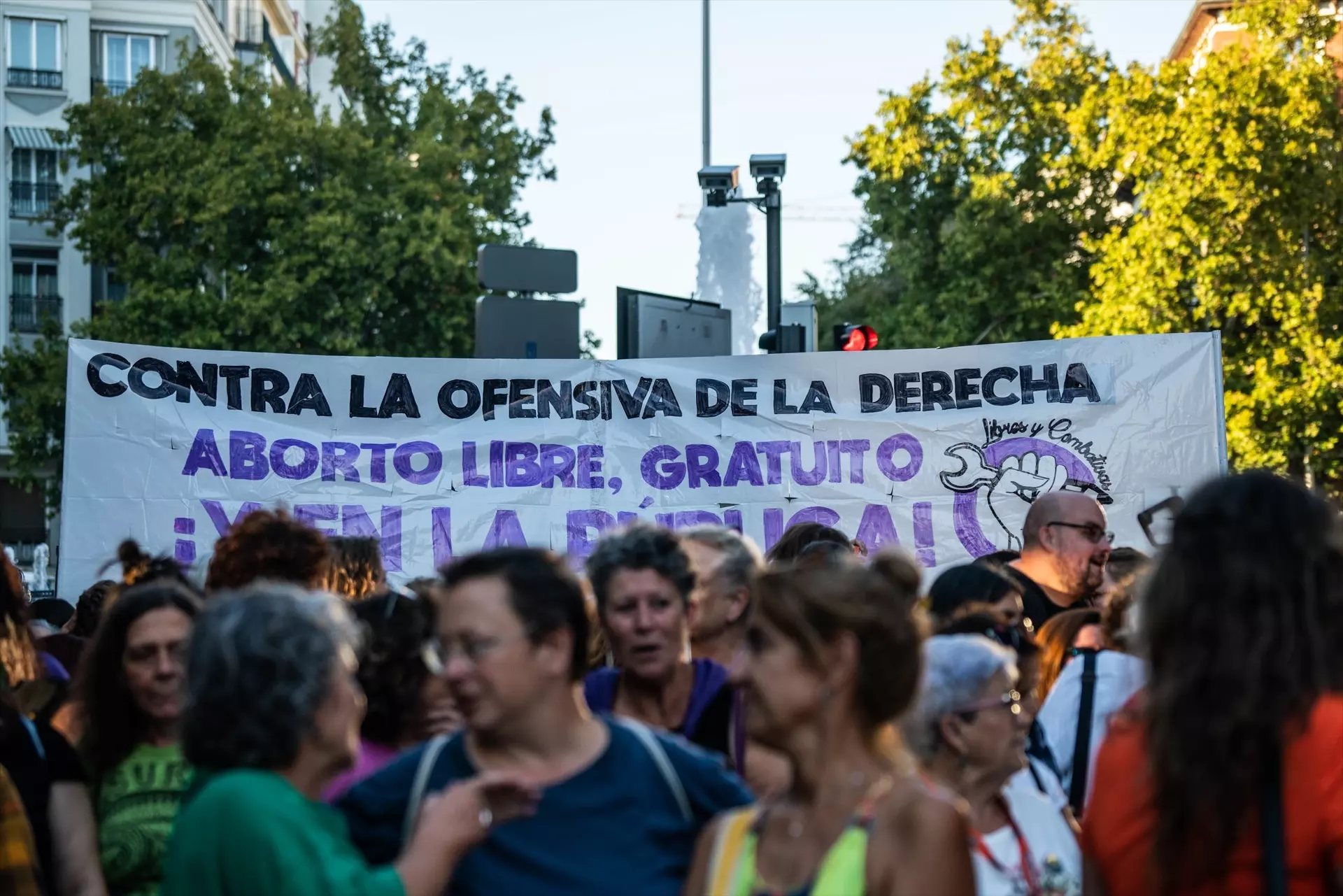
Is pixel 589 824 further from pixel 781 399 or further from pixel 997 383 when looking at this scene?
pixel 997 383

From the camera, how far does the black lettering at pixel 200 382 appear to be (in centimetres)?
943

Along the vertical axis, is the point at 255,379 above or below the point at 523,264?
below

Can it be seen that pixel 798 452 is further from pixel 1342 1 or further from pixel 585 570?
pixel 1342 1

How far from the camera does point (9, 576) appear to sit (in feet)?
14.7

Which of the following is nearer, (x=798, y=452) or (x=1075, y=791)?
(x=1075, y=791)

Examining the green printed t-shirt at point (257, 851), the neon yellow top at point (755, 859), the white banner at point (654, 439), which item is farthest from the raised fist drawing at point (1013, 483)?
the green printed t-shirt at point (257, 851)

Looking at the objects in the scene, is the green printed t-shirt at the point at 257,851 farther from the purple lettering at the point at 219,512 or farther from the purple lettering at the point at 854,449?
the purple lettering at the point at 854,449

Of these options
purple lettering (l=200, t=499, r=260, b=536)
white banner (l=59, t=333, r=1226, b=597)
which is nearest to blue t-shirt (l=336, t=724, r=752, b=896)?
white banner (l=59, t=333, r=1226, b=597)

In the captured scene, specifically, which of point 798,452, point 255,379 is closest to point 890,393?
point 798,452

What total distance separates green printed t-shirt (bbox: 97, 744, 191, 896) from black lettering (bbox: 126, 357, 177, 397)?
5688 mm

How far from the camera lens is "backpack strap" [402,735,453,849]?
3.12 m

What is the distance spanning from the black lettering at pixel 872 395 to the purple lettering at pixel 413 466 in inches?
89.9

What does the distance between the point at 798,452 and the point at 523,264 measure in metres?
2.24

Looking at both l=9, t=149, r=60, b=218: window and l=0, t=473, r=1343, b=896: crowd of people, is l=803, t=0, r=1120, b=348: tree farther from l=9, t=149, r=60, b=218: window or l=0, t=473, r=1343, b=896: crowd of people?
l=0, t=473, r=1343, b=896: crowd of people
